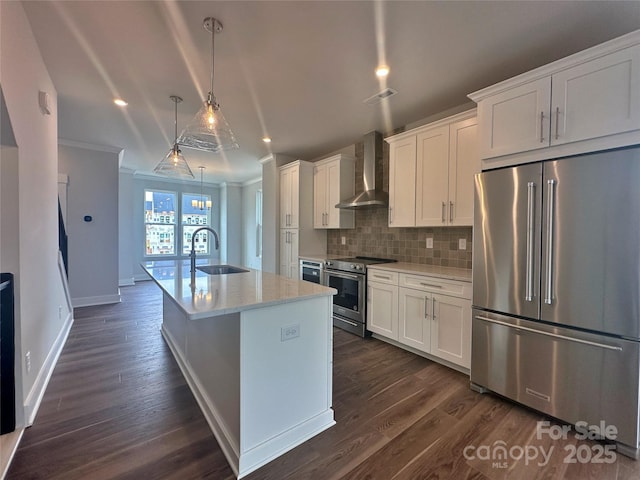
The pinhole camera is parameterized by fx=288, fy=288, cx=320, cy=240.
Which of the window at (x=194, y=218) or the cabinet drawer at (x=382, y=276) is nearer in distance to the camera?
the cabinet drawer at (x=382, y=276)

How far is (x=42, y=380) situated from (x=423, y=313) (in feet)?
10.9

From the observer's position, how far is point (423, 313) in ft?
9.43

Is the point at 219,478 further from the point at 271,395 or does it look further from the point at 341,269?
the point at 341,269

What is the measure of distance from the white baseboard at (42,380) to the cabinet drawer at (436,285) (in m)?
3.10

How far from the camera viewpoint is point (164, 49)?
2.24 m

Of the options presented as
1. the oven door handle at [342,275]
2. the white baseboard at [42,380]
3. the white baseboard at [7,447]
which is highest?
the oven door handle at [342,275]

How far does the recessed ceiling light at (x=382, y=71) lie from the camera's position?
2451 millimetres

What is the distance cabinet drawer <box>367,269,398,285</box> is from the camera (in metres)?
3.15

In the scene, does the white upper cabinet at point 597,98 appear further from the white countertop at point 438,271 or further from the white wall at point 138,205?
the white wall at point 138,205

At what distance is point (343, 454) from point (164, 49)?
3091mm

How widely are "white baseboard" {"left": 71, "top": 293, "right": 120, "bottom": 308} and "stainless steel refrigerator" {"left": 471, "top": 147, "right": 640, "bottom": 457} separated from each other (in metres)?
5.62

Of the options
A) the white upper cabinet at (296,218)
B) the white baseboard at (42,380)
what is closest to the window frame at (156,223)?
the white upper cabinet at (296,218)

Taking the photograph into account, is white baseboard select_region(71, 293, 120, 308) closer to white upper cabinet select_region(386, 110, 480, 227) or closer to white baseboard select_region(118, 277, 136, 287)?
white baseboard select_region(118, 277, 136, 287)

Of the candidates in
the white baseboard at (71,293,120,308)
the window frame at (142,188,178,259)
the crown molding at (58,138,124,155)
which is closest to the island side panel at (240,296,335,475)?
the white baseboard at (71,293,120,308)
